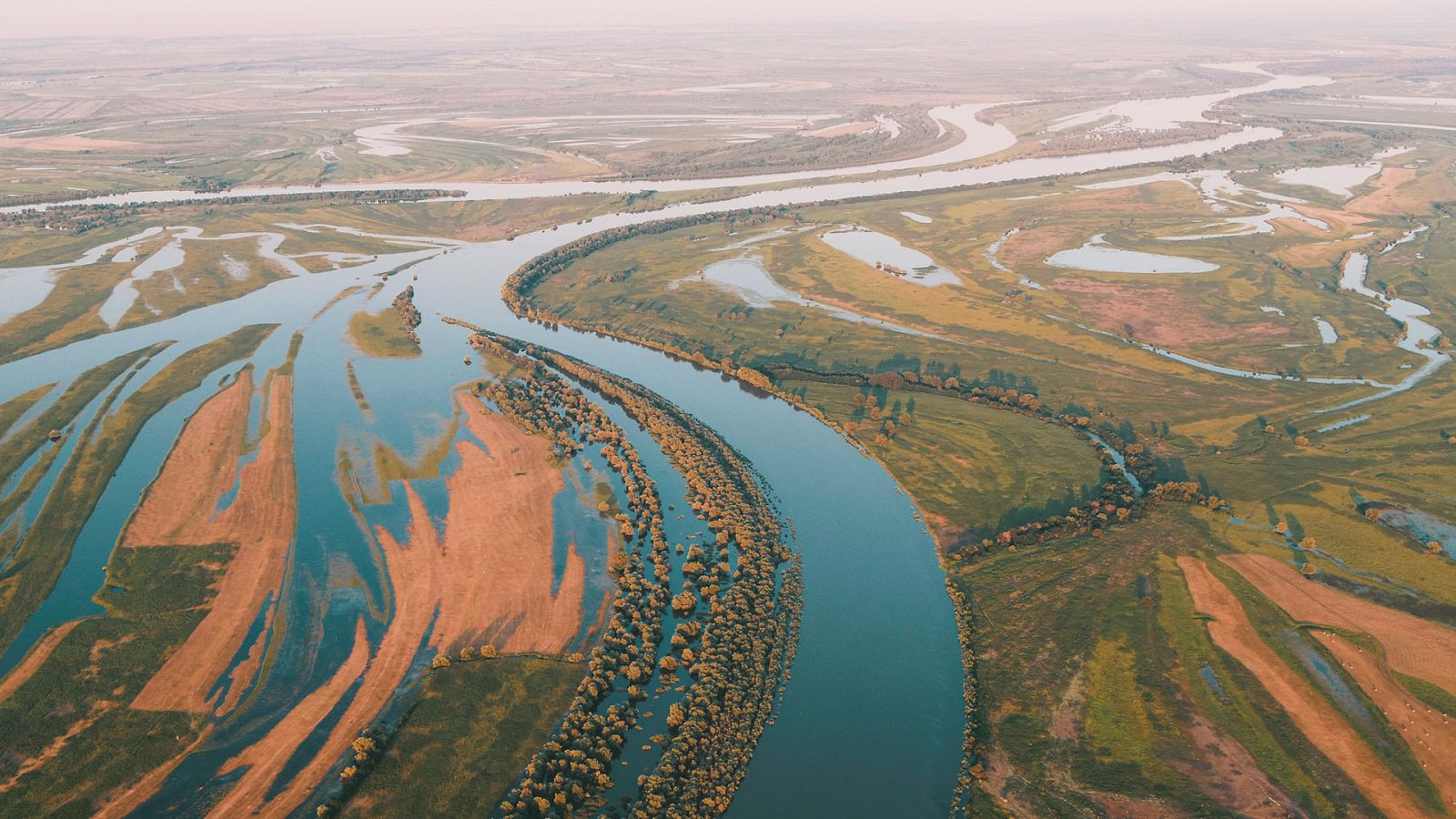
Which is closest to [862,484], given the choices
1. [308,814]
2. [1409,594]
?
[1409,594]

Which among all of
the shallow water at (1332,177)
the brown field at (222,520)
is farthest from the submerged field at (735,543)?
the shallow water at (1332,177)

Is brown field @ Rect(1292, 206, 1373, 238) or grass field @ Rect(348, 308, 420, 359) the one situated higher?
brown field @ Rect(1292, 206, 1373, 238)

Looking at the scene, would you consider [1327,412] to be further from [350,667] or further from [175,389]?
[175,389]

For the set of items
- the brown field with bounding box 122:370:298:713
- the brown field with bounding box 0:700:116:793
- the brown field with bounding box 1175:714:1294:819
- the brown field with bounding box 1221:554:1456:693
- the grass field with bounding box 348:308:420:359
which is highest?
the grass field with bounding box 348:308:420:359

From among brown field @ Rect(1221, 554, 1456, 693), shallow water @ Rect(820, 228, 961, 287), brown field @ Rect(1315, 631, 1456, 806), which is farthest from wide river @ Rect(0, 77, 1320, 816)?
shallow water @ Rect(820, 228, 961, 287)

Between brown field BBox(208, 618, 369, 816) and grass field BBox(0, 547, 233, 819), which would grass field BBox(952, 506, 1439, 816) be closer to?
brown field BBox(208, 618, 369, 816)

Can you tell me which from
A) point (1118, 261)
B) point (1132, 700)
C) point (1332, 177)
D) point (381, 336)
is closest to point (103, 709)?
point (1132, 700)

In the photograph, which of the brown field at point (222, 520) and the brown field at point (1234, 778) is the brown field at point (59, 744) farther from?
the brown field at point (1234, 778)
